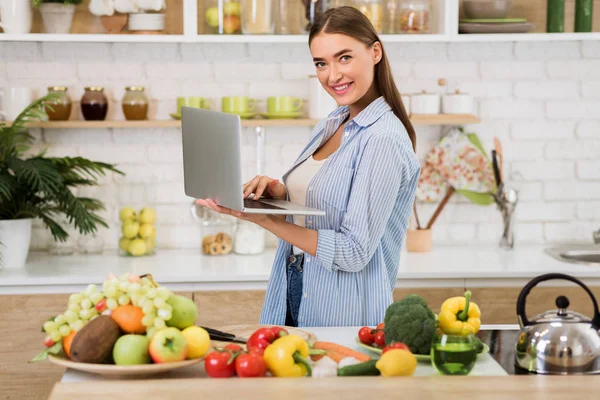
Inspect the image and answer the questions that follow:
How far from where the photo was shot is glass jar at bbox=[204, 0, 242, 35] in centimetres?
365

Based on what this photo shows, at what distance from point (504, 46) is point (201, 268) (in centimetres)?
171

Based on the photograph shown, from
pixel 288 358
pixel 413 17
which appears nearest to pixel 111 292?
pixel 288 358

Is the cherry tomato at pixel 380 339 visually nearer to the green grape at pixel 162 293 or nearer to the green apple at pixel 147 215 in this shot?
the green grape at pixel 162 293

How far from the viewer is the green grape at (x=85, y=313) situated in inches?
71.3

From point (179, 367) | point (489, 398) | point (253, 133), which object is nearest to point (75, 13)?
point (253, 133)

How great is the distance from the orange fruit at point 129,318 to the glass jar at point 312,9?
83.2 inches

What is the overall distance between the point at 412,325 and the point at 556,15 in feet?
7.75

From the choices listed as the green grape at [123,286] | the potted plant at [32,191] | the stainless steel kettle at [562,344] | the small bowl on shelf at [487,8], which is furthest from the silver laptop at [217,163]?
the small bowl on shelf at [487,8]

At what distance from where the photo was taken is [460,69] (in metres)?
4.04

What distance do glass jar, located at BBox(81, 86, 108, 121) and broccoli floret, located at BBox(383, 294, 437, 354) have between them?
7.36 ft

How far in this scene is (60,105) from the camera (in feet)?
12.4

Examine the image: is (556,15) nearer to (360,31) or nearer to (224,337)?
(360,31)

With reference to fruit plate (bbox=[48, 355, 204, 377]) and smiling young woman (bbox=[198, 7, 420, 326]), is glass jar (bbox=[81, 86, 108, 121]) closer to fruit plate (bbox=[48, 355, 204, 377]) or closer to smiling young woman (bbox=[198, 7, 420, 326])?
smiling young woman (bbox=[198, 7, 420, 326])

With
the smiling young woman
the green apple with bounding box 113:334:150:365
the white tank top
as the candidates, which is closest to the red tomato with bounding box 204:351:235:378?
the green apple with bounding box 113:334:150:365
